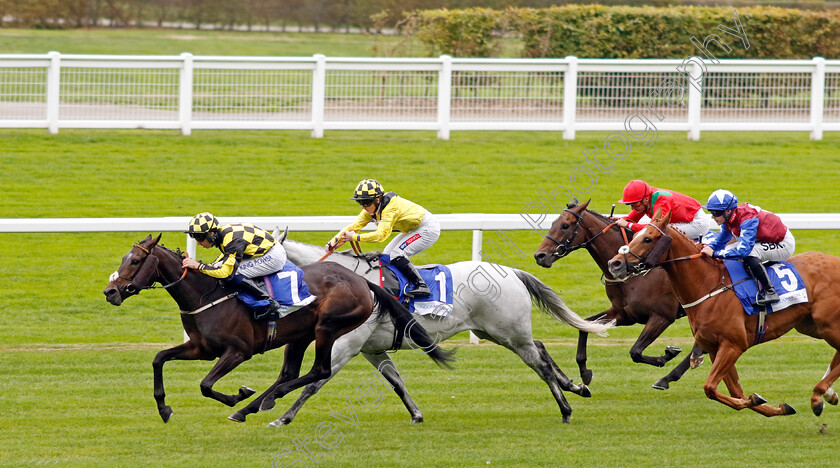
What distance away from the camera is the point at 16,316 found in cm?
902

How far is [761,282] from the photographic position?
6793 mm

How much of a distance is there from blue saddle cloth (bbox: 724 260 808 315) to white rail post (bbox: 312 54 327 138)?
6491 mm

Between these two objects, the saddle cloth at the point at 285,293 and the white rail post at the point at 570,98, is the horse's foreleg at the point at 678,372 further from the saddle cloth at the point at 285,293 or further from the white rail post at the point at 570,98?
the white rail post at the point at 570,98

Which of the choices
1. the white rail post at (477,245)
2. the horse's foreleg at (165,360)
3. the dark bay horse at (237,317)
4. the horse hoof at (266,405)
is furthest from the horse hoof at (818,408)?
the horse's foreleg at (165,360)

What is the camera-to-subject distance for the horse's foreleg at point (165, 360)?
635 cm

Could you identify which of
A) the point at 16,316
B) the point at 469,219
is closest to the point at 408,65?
the point at 469,219

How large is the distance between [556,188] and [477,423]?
5602 mm

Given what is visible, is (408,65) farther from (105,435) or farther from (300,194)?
(105,435)

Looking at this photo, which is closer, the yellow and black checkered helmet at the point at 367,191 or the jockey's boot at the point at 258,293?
the jockey's boot at the point at 258,293

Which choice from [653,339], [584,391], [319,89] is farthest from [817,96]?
[584,391]

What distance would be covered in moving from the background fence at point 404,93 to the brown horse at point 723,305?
627cm

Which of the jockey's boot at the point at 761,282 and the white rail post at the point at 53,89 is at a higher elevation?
the white rail post at the point at 53,89

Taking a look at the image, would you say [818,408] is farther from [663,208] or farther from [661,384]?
[663,208]

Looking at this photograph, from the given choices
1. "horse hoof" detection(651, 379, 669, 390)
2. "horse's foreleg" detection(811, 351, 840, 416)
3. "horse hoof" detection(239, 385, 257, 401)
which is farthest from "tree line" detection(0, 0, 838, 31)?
"horse hoof" detection(239, 385, 257, 401)
